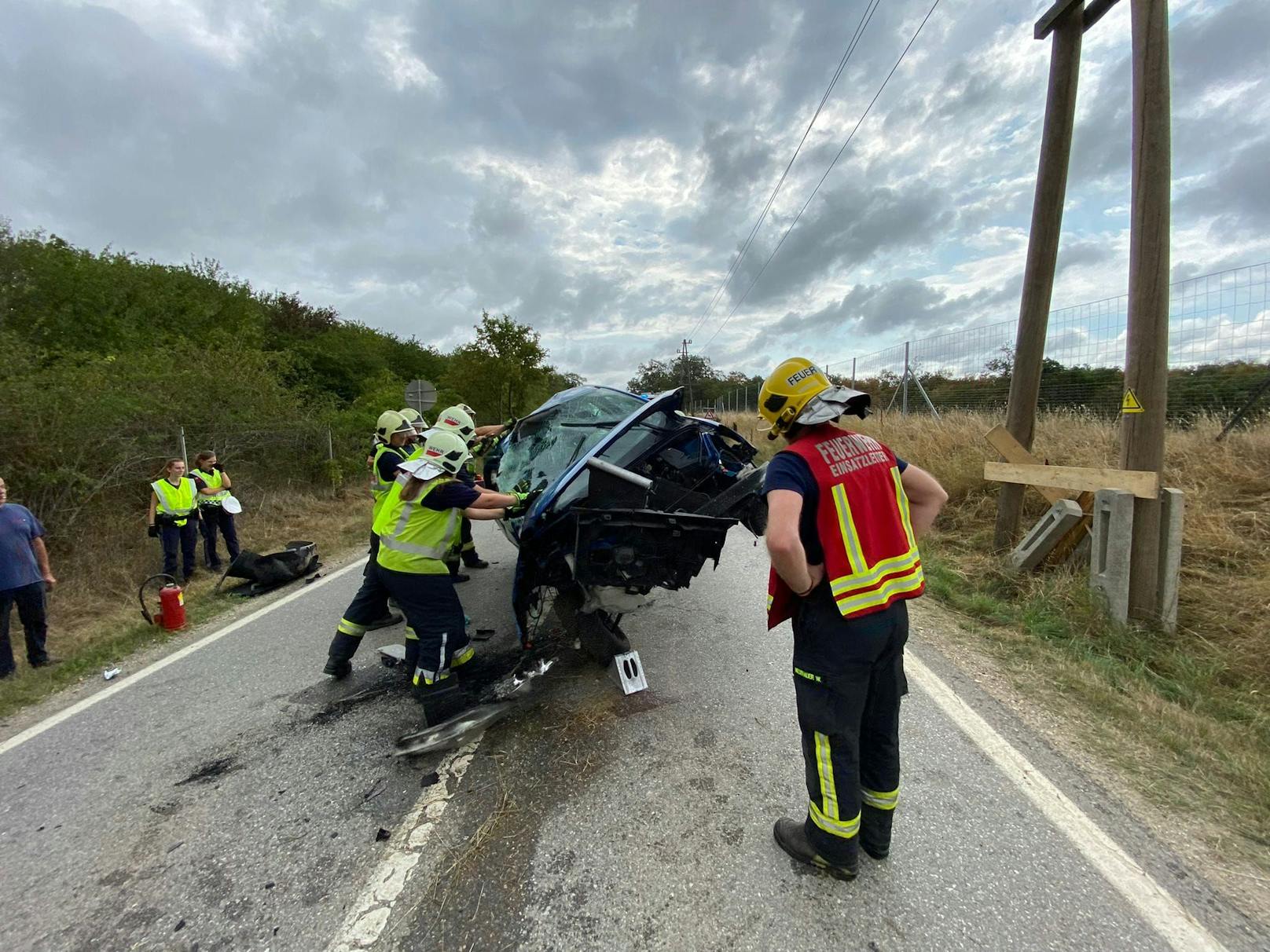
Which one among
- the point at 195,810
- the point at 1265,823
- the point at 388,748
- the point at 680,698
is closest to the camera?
the point at 1265,823

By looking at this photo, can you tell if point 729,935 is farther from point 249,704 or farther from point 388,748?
point 249,704

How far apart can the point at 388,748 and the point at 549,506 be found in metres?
1.52

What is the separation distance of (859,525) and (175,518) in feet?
25.9

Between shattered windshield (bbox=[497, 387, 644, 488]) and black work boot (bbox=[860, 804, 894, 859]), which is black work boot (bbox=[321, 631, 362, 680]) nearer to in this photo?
shattered windshield (bbox=[497, 387, 644, 488])

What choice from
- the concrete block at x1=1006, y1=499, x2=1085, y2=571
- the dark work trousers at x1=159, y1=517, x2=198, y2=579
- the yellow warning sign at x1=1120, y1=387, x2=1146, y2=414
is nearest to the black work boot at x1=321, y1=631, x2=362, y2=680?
the dark work trousers at x1=159, y1=517, x2=198, y2=579

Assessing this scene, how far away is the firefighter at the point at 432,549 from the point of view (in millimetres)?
3121

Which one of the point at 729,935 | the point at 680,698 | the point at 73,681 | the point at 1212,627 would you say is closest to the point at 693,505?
the point at 680,698

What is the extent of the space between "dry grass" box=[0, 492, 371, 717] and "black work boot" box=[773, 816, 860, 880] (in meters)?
A: 4.95

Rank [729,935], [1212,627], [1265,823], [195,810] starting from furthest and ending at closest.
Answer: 1. [1212,627]
2. [195,810]
3. [1265,823]
4. [729,935]

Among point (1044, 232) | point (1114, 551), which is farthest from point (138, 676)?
point (1044, 232)

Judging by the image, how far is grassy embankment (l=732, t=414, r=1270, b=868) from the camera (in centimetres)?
254

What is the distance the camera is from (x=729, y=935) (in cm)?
182

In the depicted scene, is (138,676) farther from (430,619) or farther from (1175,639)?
(1175,639)

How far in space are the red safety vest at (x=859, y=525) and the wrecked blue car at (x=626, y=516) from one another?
97 cm
